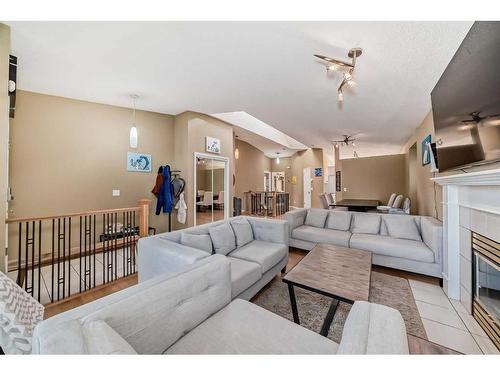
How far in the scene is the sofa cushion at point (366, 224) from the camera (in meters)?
3.34

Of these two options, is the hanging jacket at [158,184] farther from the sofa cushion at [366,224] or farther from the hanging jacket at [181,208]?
the sofa cushion at [366,224]

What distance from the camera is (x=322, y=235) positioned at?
3.34 metres

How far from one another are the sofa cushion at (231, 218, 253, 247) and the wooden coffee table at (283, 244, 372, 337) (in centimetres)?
85

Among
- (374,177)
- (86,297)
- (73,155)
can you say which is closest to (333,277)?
(86,297)

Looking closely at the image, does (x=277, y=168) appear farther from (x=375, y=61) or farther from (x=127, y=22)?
(x=127, y=22)

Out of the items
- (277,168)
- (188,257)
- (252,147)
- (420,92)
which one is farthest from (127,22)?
(277,168)

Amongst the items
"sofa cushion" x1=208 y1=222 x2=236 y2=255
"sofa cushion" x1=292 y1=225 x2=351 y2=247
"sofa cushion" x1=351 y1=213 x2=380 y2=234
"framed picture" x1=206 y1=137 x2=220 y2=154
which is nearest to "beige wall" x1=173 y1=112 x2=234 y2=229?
"framed picture" x1=206 y1=137 x2=220 y2=154

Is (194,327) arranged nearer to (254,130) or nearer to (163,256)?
(163,256)

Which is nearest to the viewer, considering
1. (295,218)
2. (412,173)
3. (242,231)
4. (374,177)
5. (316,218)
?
(242,231)

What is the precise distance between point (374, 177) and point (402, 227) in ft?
15.6

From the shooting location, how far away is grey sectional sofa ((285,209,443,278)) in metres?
2.52

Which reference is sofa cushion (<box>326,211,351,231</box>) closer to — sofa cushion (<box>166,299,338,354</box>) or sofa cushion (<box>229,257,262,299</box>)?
sofa cushion (<box>229,257,262,299</box>)

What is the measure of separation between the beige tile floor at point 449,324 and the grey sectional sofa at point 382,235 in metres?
0.37

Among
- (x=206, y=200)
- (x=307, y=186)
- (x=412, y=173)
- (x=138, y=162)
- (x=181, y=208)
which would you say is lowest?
(x=181, y=208)
